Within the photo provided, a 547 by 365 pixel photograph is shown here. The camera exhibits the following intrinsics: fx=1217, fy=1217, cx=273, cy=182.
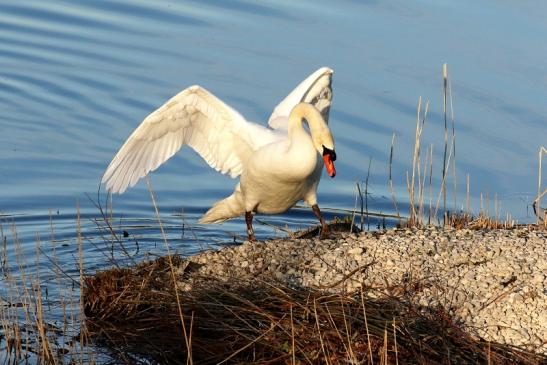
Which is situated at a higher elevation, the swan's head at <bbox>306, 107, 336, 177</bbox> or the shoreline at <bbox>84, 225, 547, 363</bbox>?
the swan's head at <bbox>306, 107, 336, 177</bbox>

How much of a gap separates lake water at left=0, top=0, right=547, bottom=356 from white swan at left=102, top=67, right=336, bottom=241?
2.00ft

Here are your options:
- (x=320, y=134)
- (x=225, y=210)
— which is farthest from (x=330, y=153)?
(x=225, y=210)

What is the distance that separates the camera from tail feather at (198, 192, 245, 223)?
10063 mm

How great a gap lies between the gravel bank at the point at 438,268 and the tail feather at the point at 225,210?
141 centimetres

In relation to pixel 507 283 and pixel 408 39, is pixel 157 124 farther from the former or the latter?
pixel 408 39

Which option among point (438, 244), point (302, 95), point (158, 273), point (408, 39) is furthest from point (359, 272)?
point (408, 39)

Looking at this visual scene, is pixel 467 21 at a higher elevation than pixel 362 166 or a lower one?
higher

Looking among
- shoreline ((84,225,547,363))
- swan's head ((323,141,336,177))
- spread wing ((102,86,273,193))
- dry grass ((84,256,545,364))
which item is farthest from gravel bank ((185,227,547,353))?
spread wing ((102,86,273,193))

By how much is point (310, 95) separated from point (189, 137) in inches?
44.3

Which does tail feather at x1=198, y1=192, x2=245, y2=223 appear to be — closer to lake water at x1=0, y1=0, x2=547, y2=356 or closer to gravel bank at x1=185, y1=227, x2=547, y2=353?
lake water at x1=0, y1=0, x2=547, y2=356

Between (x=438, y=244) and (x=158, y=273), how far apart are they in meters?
1.91

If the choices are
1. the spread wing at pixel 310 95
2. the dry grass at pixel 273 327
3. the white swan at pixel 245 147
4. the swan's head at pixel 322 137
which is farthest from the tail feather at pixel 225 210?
the dry grass at pixel 273 327

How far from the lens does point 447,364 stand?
6.36 meters

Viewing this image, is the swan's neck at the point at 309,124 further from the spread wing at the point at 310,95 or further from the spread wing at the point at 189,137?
the spread wing at the point at 310,95
